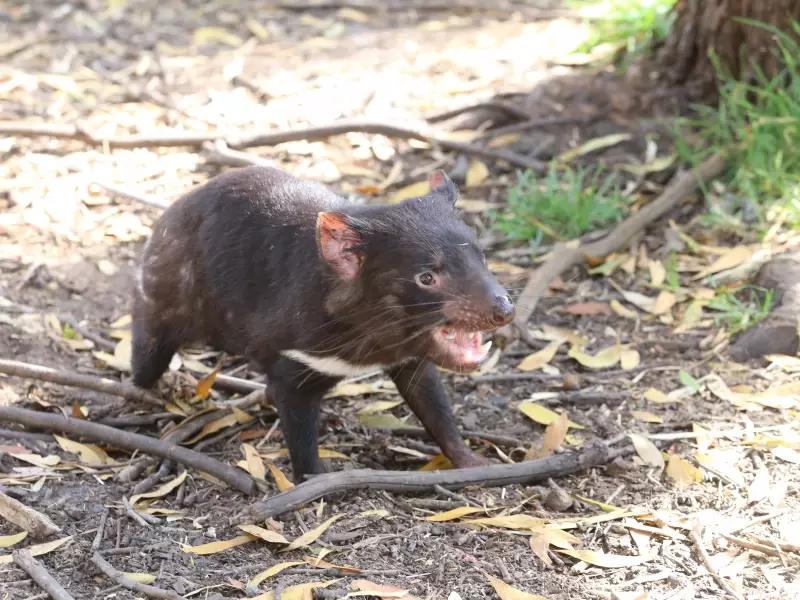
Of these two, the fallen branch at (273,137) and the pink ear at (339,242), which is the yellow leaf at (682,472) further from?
the fallen branch at (273,137)

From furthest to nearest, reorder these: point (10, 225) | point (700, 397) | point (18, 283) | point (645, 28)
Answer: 1. point (645, 28)
2. point (10, 225)
3. point (18, 283)
4. point (700, 397)

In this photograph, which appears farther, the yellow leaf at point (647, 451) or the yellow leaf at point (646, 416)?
the yellow leaf at point (646, 416)

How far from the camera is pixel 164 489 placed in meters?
3.15

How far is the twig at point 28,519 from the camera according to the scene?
2.79 m

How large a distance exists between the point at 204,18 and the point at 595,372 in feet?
14.7

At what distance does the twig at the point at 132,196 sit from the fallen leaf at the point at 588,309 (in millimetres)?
1840

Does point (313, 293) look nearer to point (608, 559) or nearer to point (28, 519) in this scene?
point (28, 519)

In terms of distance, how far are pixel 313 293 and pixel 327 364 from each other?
0.22 m

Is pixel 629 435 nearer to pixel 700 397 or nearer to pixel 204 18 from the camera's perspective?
pixel 700 397

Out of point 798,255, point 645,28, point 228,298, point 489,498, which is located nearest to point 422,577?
point 489,498

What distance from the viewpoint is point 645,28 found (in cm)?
565

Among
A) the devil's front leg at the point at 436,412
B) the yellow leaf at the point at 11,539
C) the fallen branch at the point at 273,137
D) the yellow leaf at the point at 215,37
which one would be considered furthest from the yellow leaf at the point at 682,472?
the yellow leaf at the point at 215,37

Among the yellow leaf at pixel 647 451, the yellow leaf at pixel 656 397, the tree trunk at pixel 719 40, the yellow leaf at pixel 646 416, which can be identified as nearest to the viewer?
the yellow leaf at pixel 647 451

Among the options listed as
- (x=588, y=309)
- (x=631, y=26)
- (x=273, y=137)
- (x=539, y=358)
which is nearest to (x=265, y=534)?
(x=539, y=358)
